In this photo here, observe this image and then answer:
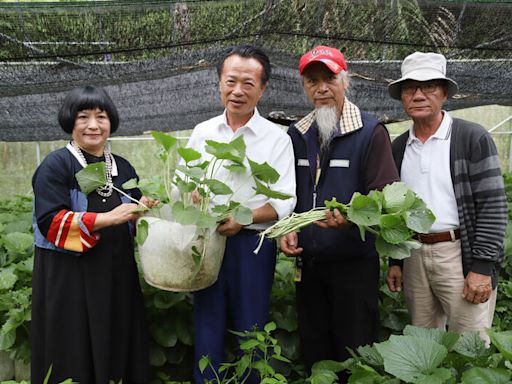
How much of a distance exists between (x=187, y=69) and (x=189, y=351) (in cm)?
203

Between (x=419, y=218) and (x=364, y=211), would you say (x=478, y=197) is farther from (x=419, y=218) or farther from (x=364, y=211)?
(x=364, y=211)

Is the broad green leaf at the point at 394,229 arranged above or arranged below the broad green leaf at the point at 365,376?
above

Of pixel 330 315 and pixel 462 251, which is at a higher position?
pixel 462 251

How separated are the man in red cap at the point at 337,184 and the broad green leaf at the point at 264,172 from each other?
32 centimetres

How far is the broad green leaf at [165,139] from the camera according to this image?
1729 mm

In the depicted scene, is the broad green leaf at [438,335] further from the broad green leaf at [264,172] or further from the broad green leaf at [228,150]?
the broad green leaf at [228,150]

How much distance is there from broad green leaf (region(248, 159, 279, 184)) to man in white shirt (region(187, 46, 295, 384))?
6.4 inches

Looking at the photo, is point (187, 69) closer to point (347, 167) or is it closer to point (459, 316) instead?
point (347, 167)

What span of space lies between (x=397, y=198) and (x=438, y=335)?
0.48 metres

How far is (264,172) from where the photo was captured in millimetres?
1695

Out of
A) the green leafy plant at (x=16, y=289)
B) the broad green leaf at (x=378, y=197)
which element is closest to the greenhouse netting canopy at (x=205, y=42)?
the green leafy plant at (x=16, y=289)

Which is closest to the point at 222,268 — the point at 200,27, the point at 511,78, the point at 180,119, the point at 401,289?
the point at 401,289

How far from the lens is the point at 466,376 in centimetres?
142

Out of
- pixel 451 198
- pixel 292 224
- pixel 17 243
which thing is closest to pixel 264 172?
pixel 292 224
